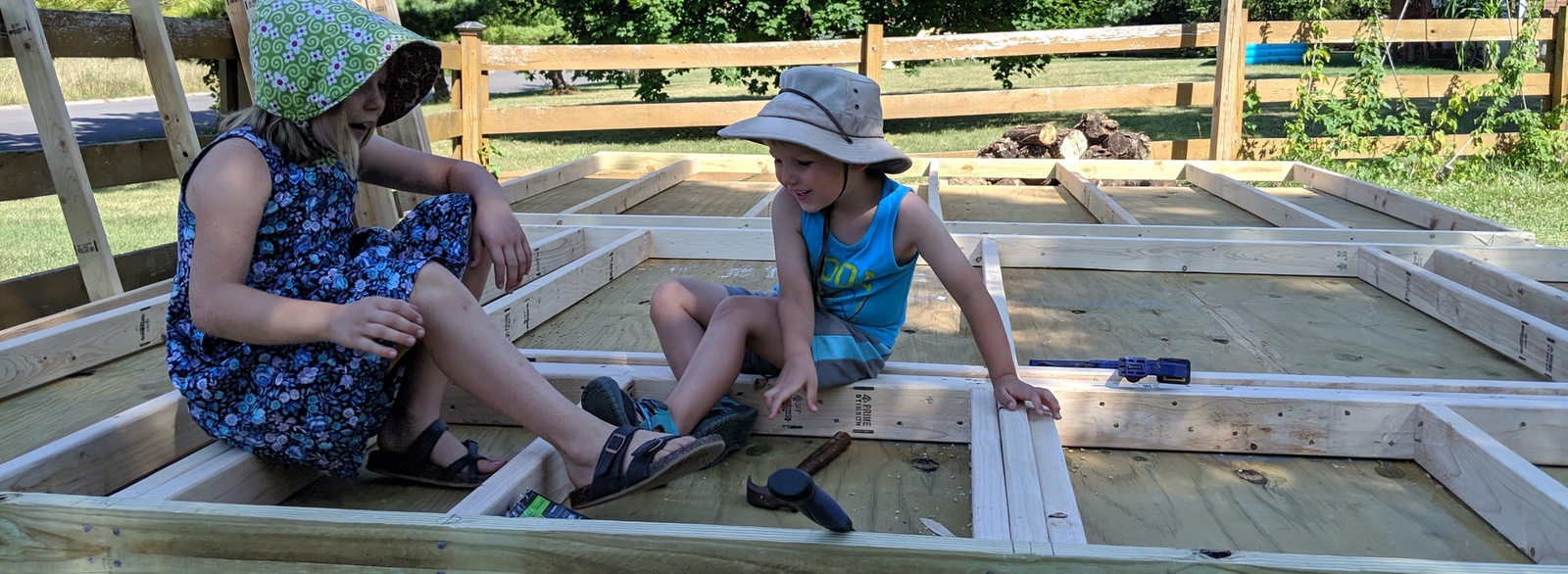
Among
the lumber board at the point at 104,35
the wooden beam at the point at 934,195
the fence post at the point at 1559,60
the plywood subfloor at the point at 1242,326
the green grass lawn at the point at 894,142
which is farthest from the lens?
the fence post at the point at 1559,60

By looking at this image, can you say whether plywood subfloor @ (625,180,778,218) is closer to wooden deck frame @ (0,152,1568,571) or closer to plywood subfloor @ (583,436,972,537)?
wooden deck frame @ (0,152,1568,571)

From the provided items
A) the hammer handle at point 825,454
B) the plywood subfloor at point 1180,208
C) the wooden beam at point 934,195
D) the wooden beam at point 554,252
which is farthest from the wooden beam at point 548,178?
the hammer handle at point 825,454

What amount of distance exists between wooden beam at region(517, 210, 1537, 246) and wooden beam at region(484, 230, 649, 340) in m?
0.41

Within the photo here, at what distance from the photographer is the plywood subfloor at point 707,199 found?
5942 millimetres

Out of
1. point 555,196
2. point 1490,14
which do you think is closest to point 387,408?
point 555,196

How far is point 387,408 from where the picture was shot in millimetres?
2045

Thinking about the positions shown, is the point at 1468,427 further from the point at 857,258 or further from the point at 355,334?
the point at 355,334

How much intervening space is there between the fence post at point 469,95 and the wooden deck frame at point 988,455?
512cm

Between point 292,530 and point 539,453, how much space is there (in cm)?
52

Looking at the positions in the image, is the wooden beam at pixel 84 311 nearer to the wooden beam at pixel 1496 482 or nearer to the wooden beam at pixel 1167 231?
the wooden beam at pixel 1167 231

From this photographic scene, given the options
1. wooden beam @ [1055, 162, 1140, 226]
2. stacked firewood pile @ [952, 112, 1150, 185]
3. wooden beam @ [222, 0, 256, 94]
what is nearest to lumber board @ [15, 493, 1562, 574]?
wooden beam @ [222, 0, 256, 94]

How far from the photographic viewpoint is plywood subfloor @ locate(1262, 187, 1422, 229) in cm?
539

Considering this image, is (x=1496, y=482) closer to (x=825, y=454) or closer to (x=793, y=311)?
(x=825, y=454)

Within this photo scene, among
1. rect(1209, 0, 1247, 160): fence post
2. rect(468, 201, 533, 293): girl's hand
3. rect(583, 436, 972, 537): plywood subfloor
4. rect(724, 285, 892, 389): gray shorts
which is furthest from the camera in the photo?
rect(1209, 0, 1247, 160): fence post
